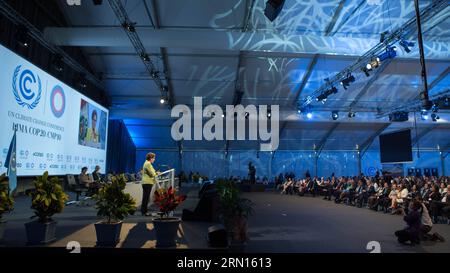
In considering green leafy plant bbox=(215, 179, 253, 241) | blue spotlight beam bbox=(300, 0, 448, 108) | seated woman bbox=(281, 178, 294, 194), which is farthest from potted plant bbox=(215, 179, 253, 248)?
seated woman bbox=(281, 178, 294, 194)

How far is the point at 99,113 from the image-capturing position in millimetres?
12516

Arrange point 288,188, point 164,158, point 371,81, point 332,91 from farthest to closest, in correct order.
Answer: point 164,158
point 288,188
point 371,81
point 332,91

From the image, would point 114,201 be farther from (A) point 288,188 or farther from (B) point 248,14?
(A) point 288,188

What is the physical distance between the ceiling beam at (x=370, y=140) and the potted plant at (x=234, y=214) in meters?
15.9

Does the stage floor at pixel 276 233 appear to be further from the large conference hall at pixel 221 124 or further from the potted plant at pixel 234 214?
the potted plant at pixel 234 214

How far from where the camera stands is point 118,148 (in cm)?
1578

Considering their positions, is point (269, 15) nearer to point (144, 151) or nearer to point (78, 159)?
point (78, 159)

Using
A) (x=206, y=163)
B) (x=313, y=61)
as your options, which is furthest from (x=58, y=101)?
(x=206, y=163)

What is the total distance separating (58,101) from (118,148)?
22.7 feet

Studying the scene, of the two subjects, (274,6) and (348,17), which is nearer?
(274,6)

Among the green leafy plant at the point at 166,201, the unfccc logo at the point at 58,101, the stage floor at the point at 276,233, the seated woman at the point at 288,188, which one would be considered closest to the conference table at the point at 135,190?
the stage floor at the point at 276,233

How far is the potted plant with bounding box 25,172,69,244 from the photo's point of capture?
381cm

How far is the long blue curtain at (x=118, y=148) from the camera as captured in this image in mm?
15109

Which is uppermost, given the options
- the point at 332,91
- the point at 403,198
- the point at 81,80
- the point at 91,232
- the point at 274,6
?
the point at 81,80
